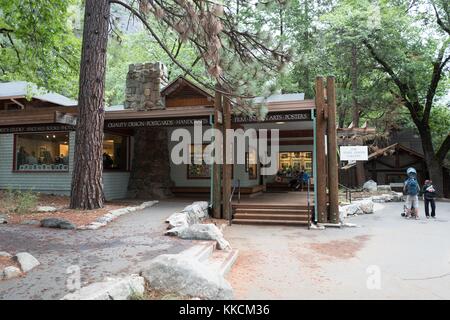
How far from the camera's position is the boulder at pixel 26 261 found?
4.58 m

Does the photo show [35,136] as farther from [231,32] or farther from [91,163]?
[231,32]

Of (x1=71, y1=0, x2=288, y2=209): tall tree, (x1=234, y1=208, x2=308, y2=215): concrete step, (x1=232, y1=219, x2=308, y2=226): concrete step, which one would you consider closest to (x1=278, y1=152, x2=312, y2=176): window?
(x1=234, y1=208, x2=308, y2=215): concrete step

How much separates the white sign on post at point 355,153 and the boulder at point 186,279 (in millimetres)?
11247

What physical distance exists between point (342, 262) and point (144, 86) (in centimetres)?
1100

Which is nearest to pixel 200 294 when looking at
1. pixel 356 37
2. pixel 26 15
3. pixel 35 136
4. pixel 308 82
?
pixel 26 15

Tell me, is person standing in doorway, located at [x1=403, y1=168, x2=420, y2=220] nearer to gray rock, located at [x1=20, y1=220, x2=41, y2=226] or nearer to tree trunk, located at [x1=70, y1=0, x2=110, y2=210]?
tree trunk, located at [x1=70, y1=0, x2=110, y2=210]

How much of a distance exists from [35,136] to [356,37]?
16722mm

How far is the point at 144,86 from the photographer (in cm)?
1449

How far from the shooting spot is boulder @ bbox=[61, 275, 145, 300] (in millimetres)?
3454

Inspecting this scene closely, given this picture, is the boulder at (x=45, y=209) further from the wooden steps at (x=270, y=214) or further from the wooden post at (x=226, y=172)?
the wooden steps at (x=270, y=214)

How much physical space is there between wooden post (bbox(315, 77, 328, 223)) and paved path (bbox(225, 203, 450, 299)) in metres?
0.96

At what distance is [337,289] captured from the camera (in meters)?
4.94

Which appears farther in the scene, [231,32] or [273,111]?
[273,111]

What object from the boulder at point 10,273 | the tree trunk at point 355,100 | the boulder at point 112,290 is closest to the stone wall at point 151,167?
the boulder at point 10,273
